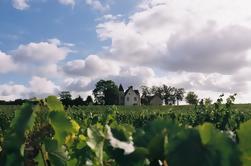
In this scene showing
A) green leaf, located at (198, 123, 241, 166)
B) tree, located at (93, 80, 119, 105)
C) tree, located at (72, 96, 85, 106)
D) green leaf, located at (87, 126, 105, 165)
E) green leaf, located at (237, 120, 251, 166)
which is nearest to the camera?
green leaf, located at (198, 123, 241, 166)

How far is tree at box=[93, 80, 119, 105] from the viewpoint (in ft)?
407

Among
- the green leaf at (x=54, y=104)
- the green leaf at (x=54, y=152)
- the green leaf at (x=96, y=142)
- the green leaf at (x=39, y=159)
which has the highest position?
the green leaf at (x=54, y=104)

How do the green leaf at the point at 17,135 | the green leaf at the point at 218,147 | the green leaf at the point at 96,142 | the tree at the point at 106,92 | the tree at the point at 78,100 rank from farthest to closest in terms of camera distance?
the tree at the point at 106,92
the tree at the point at 78,100
the green leaf at the point at 17,135
the green leaf at the point at 96,142
the green leaf at the point at 218,147

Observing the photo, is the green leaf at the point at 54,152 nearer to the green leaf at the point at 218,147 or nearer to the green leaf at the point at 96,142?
the green leaf at the point at 96,142

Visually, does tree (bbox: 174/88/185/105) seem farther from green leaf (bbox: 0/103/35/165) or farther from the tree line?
green leaf (bbox: 0/103/35/165)

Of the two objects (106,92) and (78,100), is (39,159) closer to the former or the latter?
(78,100)

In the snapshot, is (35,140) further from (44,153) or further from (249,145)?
(249,145)

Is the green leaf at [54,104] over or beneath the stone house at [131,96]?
beneath

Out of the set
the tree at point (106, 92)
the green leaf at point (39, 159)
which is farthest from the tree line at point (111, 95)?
the green leaf at point (39, 159)

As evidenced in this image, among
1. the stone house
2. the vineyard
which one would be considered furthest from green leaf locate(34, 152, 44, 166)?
the stone house

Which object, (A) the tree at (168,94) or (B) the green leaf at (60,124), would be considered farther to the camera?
(A) the tree at (168,94)

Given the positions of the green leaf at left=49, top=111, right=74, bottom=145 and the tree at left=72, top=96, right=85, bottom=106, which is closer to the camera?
the green leaf at left=49, top=111, right=74, bottom=145

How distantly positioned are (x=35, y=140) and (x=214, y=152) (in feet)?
3.35

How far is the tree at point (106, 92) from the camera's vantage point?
124 meters
